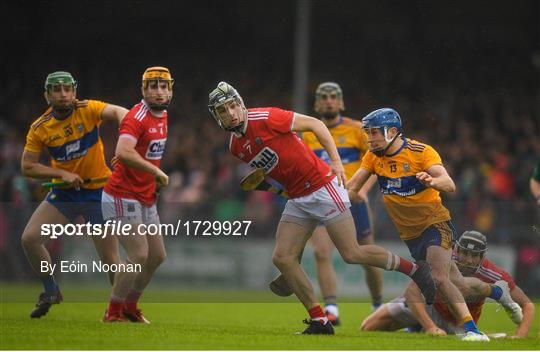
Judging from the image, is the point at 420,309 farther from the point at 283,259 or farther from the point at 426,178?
the point at 426,178

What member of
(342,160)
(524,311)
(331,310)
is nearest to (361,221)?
(342,160)

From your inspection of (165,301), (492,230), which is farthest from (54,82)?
(492,230)

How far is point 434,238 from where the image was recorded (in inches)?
410

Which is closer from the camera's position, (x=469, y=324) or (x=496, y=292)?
(x=469, y=324)

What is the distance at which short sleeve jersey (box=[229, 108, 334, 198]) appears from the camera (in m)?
10.1

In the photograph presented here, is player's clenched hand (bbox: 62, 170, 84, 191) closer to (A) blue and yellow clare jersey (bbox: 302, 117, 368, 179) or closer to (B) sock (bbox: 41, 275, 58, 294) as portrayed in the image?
(B) sock (bbox: 41, 275, 58, 294)

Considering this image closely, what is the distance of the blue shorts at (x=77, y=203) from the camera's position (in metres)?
11.8

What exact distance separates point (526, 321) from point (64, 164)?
16.7 feet

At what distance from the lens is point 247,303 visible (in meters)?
16.9

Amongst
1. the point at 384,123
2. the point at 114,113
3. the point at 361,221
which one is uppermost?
the point at 384,123

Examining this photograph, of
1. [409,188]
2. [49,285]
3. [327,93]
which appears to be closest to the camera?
[409,188]

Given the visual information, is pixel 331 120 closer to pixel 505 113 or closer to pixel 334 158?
→ pixel 334 158

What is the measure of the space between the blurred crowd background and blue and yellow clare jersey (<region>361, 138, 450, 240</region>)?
9838mm

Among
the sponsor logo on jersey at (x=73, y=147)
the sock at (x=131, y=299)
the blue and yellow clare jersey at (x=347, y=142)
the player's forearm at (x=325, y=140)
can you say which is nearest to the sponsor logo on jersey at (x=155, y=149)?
the sponsor logo on jersey at (x=73, y=147)
